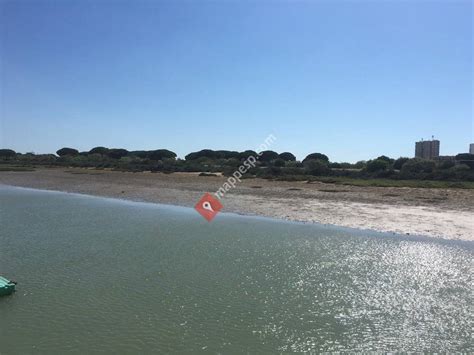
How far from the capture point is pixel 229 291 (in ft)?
33.4

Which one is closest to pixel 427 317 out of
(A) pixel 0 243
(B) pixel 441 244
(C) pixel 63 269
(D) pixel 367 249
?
(D) pixel 367 249

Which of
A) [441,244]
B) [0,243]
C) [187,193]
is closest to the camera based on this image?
[0,243]

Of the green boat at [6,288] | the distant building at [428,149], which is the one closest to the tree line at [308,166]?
the distant building at [428,149]

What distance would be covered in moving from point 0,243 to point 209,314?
1041cm

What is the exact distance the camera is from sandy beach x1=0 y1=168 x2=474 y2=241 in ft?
64.4

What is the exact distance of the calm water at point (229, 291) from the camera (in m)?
7.66

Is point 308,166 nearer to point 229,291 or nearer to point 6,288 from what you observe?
point 229,291

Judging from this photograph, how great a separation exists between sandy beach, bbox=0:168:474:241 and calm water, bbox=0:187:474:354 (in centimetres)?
311

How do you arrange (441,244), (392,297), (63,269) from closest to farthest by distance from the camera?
(392,297) → (63,269) → (441,244)

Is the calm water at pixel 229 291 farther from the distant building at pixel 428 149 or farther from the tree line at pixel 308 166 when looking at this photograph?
the distant building at pixel 428 149

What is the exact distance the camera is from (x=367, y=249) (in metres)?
14.9

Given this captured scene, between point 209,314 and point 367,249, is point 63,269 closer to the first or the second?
point 209,314

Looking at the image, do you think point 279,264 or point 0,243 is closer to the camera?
point 279,264

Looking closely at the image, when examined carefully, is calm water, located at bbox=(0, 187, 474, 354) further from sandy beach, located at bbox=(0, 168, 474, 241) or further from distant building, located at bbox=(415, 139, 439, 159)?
distant building, located at bbox=(415, 139, 439, 159)
